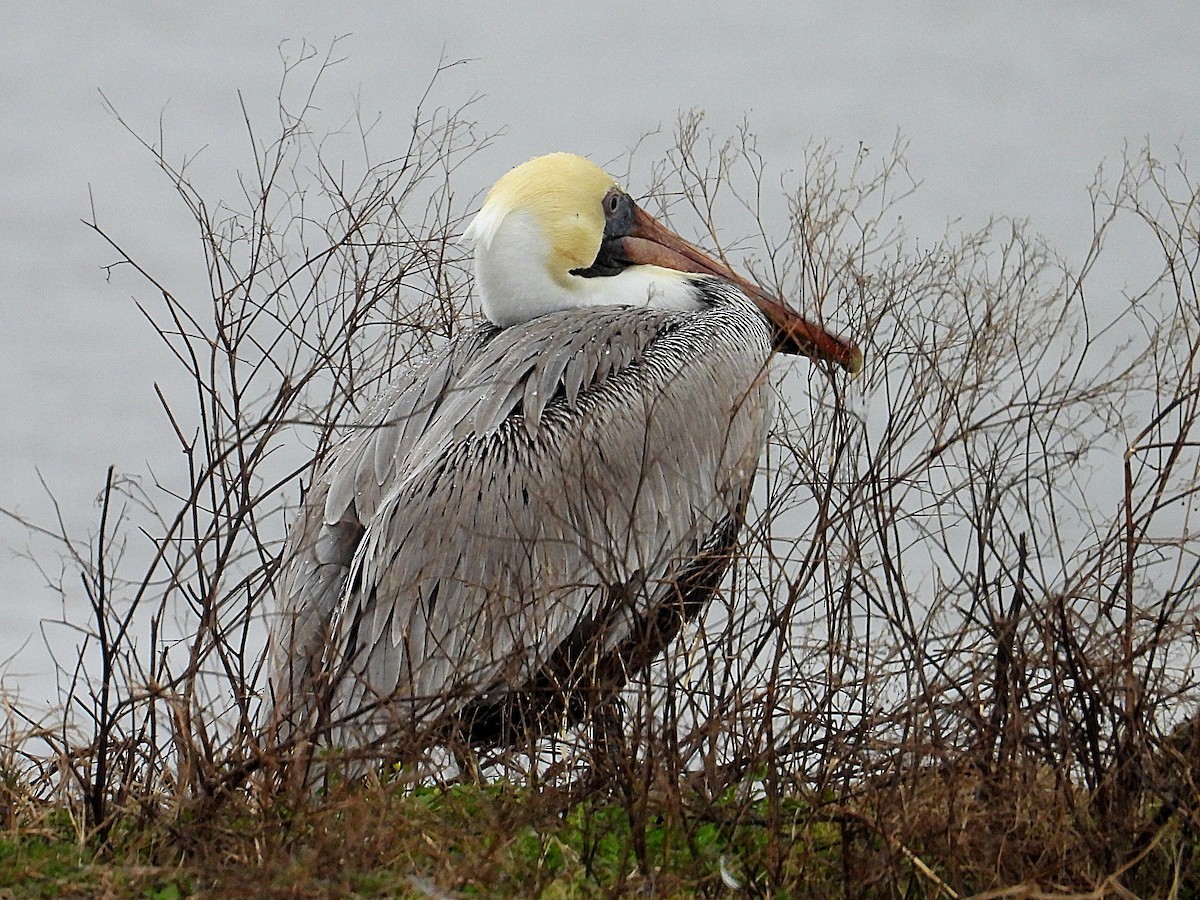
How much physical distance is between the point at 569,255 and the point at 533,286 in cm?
26

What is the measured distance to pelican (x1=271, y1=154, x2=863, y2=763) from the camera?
568 cm

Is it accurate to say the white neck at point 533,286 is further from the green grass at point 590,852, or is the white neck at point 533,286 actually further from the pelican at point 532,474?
the green grass at point 590,852

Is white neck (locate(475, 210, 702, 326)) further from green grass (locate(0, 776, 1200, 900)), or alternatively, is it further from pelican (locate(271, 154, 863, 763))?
green grass (locate(0, 776, 1200, 900))

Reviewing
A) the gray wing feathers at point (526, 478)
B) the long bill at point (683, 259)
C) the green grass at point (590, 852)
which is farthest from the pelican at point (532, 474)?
the green grass at point (590, 852)

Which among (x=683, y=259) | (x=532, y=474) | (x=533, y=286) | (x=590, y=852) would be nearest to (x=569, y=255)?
(x=533, y=286)

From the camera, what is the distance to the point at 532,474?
5.98 m

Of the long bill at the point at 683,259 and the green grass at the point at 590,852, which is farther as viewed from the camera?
the long bill at the point at 683,259

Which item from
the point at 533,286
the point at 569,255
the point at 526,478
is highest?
the point at 569,255

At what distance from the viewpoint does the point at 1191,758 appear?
429cm

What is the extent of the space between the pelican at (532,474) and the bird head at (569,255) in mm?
11

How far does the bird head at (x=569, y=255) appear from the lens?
6.95 meters

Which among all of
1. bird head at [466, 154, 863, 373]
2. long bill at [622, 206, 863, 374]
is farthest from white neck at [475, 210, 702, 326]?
long bill at [622, 206, 863, 374]

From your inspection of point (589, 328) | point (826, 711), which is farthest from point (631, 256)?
point (826, 711)

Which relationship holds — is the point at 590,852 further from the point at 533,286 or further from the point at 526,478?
the point at 533,286
